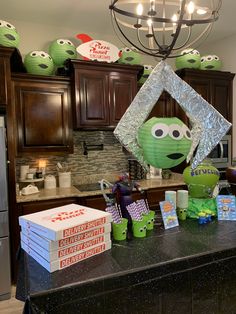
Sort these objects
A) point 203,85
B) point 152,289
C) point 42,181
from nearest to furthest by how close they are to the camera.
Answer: point 152,289 < point 42,181 < point 203,85

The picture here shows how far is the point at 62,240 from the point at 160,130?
696 millimetres

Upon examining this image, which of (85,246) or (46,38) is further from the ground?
(46,38)

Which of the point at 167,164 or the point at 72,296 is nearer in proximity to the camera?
the point at 72,296

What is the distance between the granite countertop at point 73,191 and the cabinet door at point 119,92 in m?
0.82

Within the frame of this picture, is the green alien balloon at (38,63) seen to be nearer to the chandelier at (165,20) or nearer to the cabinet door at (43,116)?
the cabinet door at (43,116)

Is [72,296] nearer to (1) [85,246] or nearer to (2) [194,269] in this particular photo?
(1) [85,246]

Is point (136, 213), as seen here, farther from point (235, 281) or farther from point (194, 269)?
point (235, 281)

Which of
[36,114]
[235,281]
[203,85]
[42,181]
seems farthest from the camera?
[203,85]

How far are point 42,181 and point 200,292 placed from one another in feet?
7.31

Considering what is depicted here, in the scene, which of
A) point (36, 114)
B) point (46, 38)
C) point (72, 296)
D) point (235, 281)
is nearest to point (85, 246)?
point (72, 296)

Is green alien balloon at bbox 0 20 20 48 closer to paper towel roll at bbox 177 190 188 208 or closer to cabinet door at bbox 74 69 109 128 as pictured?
cabinet door at bbox 74 69 109 128

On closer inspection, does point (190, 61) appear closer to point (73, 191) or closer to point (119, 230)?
point (73, 191)

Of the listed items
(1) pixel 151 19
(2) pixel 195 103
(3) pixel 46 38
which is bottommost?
(2) pixel 195 103

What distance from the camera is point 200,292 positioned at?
1.21 m
